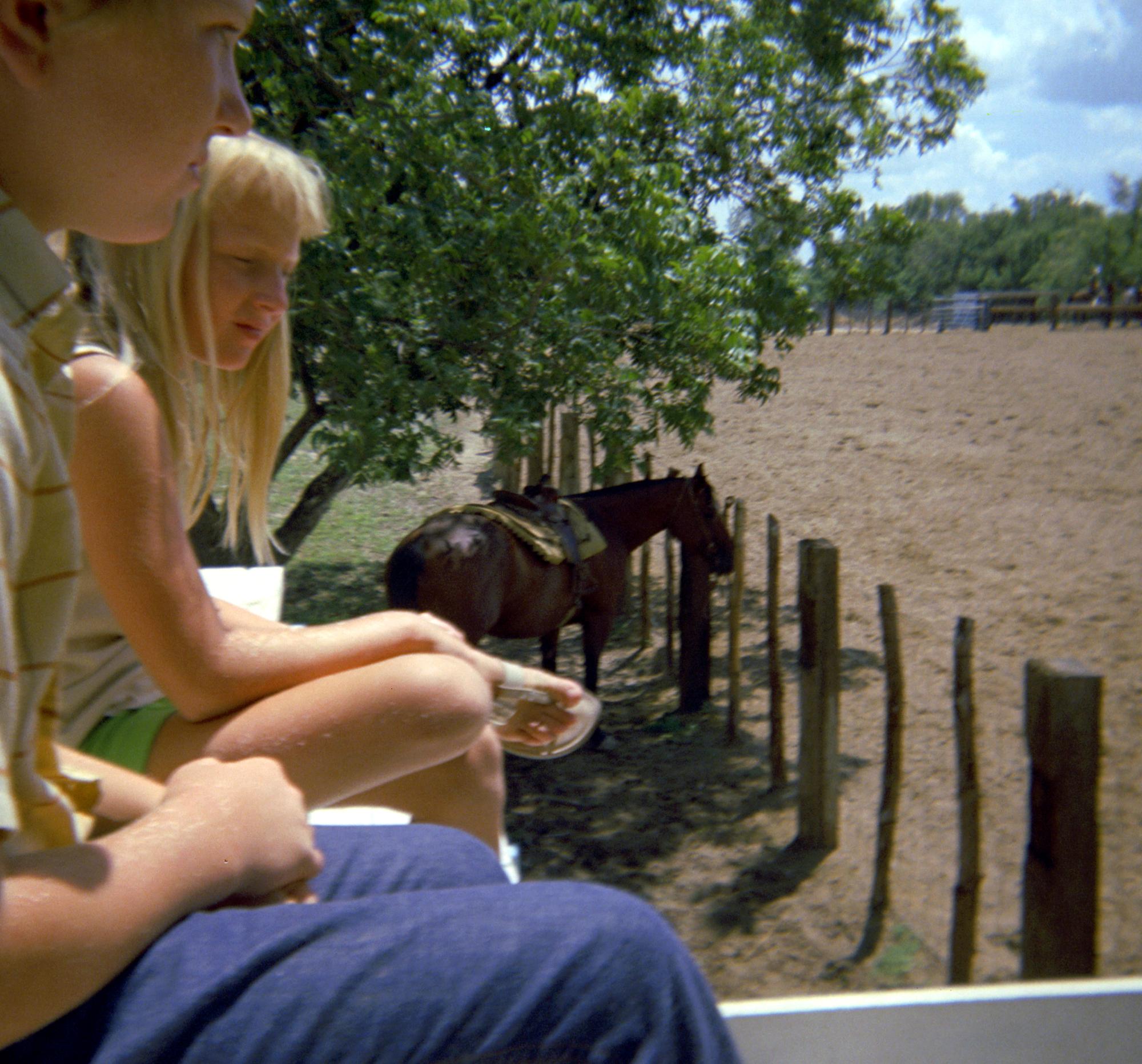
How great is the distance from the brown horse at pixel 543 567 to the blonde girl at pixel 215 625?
127 inches

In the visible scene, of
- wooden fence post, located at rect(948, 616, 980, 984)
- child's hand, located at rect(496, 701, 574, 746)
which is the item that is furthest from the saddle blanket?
child's hand, located at rect(496, 701, 574, 746)

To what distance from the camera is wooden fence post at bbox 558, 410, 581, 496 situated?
24.5ft

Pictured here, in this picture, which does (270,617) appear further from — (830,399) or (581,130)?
(830,399)

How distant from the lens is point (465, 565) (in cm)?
483

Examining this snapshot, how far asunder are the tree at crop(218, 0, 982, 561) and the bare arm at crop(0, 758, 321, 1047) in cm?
337

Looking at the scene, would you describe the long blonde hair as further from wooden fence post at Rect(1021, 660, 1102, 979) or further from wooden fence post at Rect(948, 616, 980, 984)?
wooden fence post at Rect(948, 616, 980, 984)

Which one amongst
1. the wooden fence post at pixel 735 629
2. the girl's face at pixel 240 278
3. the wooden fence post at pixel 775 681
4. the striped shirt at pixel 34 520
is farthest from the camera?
the wooden fence post at pixel 735 629

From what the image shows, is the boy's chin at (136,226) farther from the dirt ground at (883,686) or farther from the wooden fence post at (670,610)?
the wooden fence post at (670,610)

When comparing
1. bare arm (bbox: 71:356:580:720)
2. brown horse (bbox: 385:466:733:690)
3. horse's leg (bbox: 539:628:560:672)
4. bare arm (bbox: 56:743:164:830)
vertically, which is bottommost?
horse's leg (bbox: 539:628:560:672)

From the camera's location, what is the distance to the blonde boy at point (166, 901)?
0.69 metres

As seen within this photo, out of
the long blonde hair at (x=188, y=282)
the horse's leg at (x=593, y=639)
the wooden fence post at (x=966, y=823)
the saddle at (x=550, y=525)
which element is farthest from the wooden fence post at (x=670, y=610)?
the long blonde hair at (x=188, y=282)

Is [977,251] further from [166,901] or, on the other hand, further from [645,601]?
[166,901]

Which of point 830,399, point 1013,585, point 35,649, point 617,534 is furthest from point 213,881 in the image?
point 830,399

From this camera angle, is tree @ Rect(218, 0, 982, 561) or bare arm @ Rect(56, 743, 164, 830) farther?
tree @ Rect(218, 0, 982, 561)
